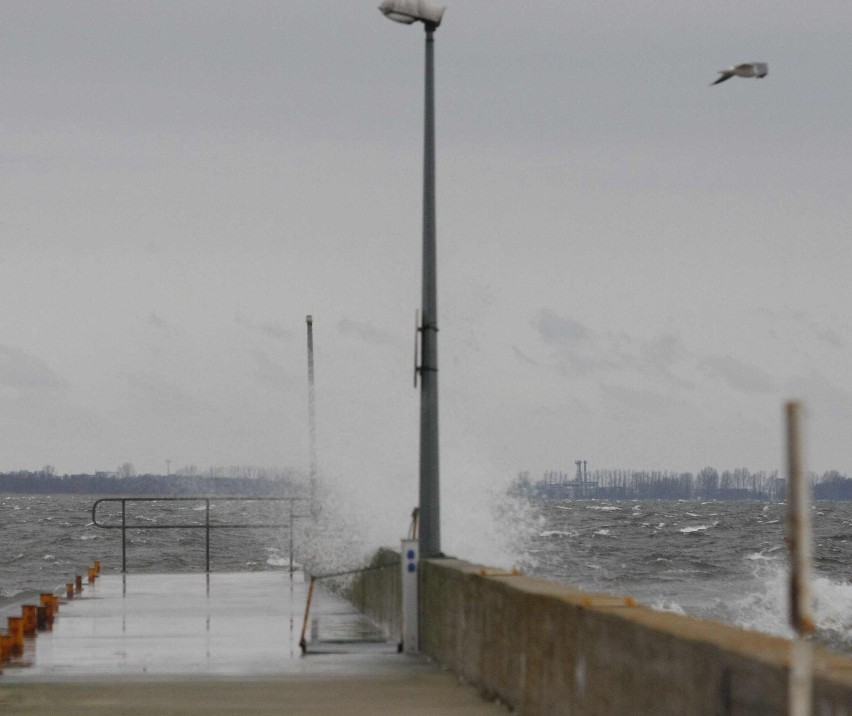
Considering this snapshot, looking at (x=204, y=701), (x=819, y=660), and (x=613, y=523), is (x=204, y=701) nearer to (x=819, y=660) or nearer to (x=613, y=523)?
(x=819, y=660)

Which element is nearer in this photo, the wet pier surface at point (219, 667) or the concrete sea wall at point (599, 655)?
the concrete sea wall at point (599, 655)

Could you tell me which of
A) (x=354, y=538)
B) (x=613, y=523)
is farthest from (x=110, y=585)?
(x=613, y=523)

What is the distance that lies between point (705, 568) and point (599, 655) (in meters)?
71.5

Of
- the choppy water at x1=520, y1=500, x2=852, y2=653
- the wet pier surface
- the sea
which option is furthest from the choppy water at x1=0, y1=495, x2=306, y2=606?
the wet pier surface

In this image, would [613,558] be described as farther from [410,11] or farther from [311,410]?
[410,11]

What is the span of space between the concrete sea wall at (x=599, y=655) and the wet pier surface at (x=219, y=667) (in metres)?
0.45

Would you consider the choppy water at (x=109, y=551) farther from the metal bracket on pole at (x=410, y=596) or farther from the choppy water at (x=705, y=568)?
the metal bracket on pole at (x=410, y=596)

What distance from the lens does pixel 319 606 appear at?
24.8 m

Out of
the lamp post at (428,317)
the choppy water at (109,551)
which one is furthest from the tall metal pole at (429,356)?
the choppy water at (109,551)

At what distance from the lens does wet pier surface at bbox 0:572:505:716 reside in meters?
12.9

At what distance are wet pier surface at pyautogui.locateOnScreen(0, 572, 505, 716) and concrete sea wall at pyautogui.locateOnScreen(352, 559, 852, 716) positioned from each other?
1.47 ft

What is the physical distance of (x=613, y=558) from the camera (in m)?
87.9

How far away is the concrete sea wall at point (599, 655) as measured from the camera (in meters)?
6.93

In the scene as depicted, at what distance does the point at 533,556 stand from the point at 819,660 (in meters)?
82.0
